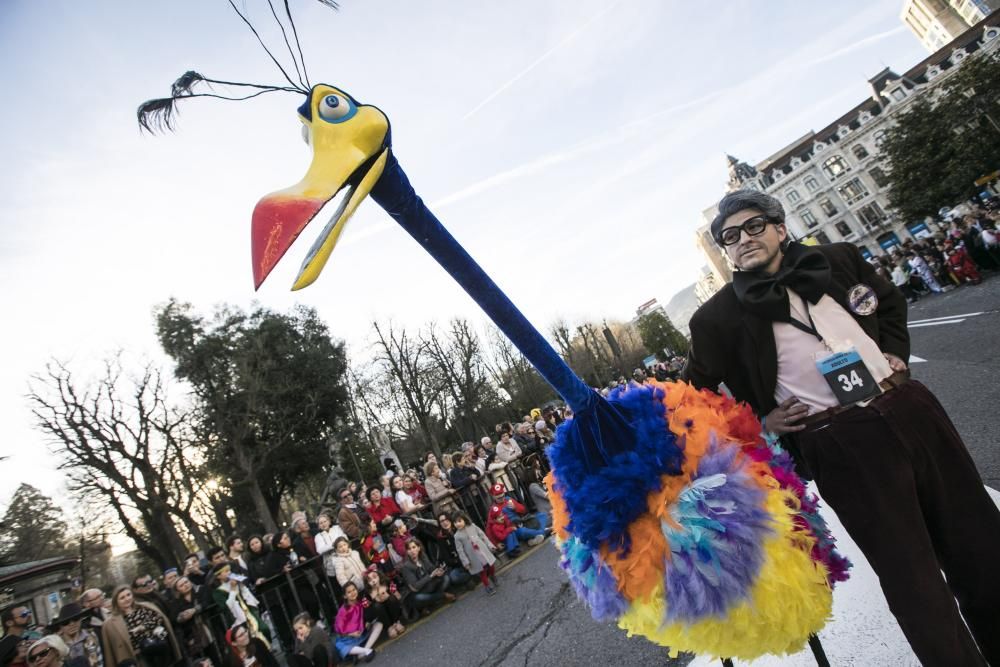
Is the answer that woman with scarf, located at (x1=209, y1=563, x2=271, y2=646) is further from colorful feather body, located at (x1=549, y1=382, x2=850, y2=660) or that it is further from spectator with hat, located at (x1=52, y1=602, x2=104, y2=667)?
colorful feather body, located at (x1=549, y1=382, x2=850, y2=660)

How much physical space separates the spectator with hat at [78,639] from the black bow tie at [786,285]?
6.45 metres

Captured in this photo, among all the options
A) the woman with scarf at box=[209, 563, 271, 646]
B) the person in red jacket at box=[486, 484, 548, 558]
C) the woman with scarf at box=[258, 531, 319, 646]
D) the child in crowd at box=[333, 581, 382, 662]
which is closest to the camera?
the child in crowd at box=[333, 581, 382, 662]

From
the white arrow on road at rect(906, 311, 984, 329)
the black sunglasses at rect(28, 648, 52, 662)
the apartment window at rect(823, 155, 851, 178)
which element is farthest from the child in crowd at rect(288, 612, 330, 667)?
the apartment window at rect(823, 155, 851, 178)

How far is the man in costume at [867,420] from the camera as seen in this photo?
1.44 metres

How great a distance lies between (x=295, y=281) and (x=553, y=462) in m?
1.22

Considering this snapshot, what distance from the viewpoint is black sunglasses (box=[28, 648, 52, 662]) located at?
3.57 meters

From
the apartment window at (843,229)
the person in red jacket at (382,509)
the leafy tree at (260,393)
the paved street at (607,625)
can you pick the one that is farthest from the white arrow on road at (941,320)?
the apartment window at (843,229)

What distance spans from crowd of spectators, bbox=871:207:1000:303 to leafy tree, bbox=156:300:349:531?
2115 centimetres

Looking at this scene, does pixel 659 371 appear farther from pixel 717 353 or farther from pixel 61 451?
pixel 61 451

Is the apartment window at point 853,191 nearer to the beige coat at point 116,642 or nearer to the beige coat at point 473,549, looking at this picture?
the beige coat at point 473,549

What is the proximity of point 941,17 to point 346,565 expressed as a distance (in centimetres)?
8237

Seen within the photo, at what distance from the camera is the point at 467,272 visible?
1.50m

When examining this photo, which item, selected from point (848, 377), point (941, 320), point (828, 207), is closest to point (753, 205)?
point (848, 377)

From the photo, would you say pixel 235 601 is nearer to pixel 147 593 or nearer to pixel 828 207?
pixel 147 593
